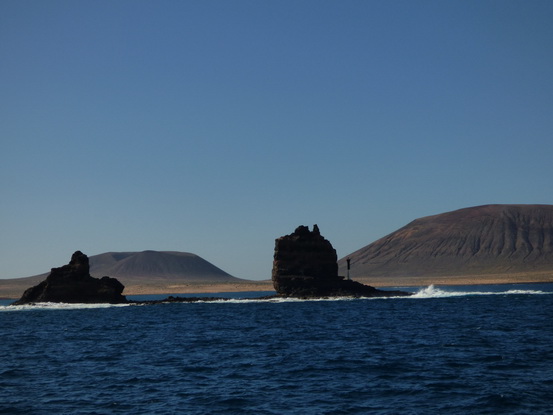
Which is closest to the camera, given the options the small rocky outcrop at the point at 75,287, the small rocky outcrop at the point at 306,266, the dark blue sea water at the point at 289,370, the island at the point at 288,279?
the dark blue sea water at the point at 289,370

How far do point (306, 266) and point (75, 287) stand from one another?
40474 mm

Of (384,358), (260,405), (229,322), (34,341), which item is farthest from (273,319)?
(260,405)

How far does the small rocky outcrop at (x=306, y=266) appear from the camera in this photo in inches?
4542

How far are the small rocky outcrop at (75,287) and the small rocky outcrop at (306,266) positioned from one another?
30.6 metres

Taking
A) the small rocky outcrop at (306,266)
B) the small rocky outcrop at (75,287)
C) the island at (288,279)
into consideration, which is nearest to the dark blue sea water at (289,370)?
the small rocky outcrop at (75,287)

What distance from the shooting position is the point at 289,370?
103 ft

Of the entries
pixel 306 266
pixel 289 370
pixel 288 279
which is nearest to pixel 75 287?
pixel 288 279

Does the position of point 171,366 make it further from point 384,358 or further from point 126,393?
point 384,358

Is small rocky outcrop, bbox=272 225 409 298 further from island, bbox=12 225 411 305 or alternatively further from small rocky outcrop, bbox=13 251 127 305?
small rocky outcrop, bbox=13 251 127 305

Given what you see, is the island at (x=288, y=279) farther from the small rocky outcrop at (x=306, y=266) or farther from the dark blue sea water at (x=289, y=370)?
the dark blue sea water at (x=289, y=370)

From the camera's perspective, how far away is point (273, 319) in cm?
6750

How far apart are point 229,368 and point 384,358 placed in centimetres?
845

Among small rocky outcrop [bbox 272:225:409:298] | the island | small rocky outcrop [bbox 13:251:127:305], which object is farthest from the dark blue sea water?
small rocky outcrop [bbox 272:225:409:298]

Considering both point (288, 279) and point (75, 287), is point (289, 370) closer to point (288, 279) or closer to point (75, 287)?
point (288, 279)
